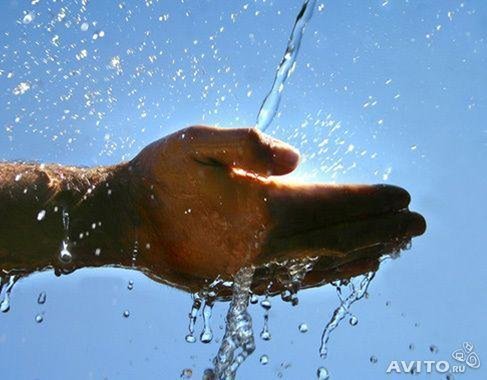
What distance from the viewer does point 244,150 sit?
3.14 m

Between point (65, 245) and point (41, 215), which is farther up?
point (41, 215)

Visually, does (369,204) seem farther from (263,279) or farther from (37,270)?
(37,270)

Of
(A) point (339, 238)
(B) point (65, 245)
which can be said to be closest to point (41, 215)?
(B) point (65, 245)

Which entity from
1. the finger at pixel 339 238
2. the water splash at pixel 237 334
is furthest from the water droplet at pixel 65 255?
the finger at pixel 339 238

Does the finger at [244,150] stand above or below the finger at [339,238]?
above

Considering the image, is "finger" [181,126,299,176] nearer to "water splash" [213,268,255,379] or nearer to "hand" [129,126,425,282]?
"hand" [129,126,425,282]

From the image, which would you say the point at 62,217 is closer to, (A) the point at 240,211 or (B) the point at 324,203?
(A) the point at 240,211

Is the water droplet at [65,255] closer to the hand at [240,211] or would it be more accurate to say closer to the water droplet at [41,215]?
the water droplet at [41,215]

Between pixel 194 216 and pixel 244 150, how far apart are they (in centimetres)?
67

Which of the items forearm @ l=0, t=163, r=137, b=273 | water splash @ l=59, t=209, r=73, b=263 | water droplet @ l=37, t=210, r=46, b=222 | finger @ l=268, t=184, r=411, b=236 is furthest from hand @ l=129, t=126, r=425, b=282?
water droplet @ l=37, t=210, r=46, b=222

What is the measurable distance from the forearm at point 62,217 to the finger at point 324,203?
37.1 inches

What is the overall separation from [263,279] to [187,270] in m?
0.47

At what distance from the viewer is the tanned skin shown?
3.44 meters

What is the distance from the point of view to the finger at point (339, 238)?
11.7 feet
